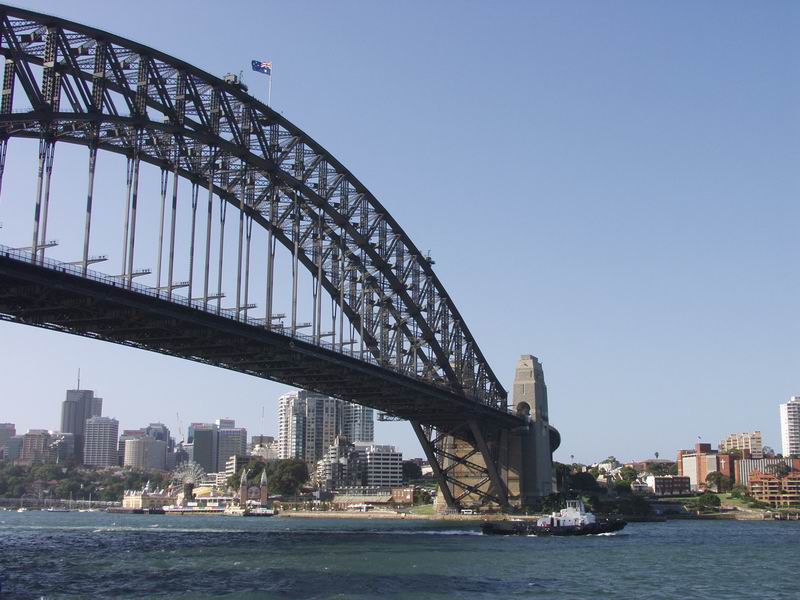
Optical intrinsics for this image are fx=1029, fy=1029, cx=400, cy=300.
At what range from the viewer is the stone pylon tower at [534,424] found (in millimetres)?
107688

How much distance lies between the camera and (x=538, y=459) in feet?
356

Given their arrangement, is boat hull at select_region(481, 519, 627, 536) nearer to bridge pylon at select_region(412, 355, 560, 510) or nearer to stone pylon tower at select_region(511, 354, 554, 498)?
bridge pylon at select_region(412, 355, 560, 510)

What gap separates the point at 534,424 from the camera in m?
109

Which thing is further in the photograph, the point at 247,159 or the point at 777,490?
the point at 777,490

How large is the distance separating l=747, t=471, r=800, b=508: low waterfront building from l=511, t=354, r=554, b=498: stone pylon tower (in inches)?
2901

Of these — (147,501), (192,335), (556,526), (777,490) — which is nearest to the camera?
(192,335)

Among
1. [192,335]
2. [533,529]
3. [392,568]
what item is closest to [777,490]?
[533,529]

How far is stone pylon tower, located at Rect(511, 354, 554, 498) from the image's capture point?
108 metres

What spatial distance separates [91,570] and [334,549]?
1767cm

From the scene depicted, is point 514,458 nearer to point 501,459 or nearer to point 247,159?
point 501,459

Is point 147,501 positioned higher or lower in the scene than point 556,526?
lower

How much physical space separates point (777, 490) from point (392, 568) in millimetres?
141125

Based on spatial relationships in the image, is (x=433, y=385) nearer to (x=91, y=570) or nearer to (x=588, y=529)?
(x=588, y=529)

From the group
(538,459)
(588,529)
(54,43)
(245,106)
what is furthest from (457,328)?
(54,43)
